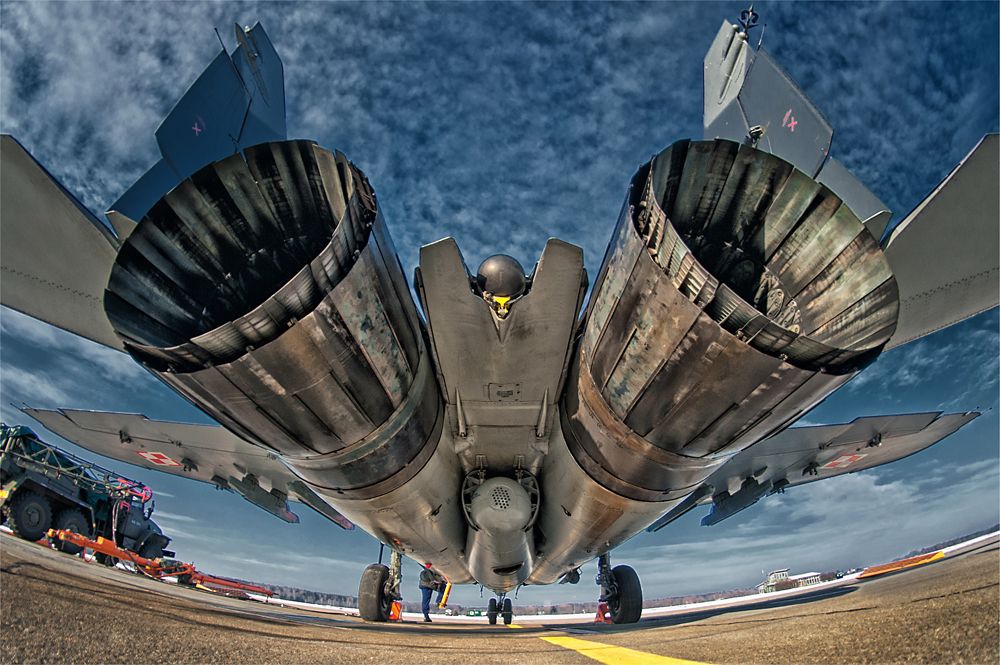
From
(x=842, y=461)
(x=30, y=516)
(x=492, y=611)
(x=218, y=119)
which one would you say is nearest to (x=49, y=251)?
(x=218, y=119)

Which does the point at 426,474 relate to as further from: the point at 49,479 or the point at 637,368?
the point at 49,479

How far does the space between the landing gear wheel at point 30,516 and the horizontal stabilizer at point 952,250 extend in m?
16.8

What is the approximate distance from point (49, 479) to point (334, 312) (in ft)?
52.5

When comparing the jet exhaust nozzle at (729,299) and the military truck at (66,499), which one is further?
the military truck at (66,499)

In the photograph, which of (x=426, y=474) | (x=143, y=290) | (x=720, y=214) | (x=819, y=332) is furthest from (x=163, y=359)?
(x=819, y=332)

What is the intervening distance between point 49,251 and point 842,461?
815cm

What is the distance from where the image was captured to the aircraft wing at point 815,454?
5086 millimetres

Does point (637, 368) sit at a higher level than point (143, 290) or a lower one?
lower

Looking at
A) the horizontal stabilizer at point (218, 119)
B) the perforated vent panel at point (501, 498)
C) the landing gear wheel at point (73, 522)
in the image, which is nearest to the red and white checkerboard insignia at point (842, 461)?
the perforated vent panel at point (501, 498)

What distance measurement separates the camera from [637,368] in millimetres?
2395

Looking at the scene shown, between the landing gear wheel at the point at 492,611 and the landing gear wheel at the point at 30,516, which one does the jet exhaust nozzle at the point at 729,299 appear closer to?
the landing gear wheel at the point at 492,611

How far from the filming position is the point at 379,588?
763 centimetres

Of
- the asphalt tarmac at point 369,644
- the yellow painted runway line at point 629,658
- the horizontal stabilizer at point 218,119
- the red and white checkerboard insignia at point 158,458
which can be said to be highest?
the horizontal stabilizer at point 218,119

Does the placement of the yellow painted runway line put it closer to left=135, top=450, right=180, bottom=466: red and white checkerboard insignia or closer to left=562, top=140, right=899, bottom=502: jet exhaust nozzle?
left=562, top=140, right=899, bottom=502: jet exhaust nozzle
